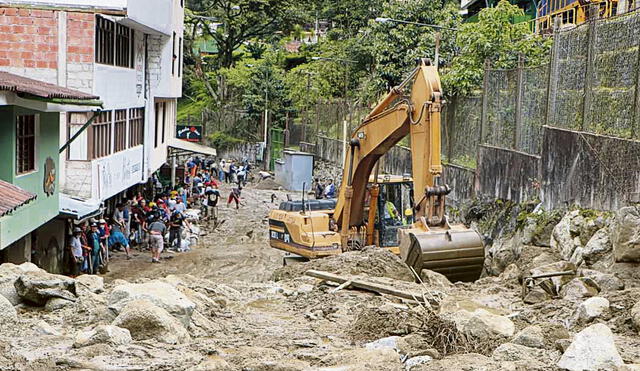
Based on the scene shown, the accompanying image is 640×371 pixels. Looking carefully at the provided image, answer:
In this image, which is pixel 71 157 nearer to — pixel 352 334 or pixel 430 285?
pixel 430 285

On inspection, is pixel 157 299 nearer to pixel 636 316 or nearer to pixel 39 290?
pixel 39 290

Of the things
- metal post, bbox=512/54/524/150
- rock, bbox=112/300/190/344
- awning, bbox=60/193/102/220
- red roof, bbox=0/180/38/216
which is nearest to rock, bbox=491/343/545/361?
rock, bbox=112/300/190/344

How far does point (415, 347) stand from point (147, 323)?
2.91 metres

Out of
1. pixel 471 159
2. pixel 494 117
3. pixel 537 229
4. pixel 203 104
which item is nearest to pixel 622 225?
pixel 537 229

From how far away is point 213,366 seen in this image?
9141 mm

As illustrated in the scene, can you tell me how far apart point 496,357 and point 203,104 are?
58245 mm

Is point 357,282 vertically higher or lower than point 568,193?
lower

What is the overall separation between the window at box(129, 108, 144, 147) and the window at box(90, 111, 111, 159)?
285cm

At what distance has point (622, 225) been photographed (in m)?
13.0

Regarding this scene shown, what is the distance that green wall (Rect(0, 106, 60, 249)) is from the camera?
1730 cm

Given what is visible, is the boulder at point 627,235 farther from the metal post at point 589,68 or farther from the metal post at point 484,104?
the metal post at point 484,104

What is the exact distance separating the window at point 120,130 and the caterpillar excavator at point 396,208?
21.5 feet

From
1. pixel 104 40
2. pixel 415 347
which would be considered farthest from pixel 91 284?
pixel 104 40

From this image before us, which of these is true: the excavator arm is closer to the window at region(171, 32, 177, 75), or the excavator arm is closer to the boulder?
the boulder
